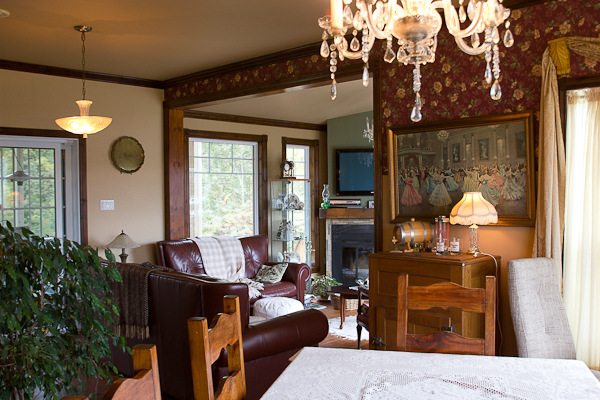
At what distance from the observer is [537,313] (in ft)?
8.59

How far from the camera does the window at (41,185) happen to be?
4973 millimetres

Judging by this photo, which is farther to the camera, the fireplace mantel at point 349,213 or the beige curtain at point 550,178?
the fireplace mantel at point 349,213

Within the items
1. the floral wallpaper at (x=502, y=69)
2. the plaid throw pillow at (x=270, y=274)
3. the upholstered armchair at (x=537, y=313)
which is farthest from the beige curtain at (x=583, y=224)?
the plaid throw pillow at (x=270, y=274)

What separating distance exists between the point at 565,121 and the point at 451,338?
1.85 m

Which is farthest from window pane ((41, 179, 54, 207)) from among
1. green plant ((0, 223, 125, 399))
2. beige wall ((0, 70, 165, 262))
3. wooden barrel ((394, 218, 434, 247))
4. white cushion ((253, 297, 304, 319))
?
wooden barrel ((394, 218, 434, 247))

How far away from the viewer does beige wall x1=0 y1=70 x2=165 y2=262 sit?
195 inches

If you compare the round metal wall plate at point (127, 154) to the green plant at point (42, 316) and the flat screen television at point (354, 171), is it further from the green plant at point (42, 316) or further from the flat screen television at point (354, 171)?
the green plant at point (42, 316)

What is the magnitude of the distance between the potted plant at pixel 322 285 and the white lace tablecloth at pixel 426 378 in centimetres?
494

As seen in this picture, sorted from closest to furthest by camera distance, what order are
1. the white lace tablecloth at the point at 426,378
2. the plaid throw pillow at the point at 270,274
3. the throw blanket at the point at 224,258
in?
the white lace tablecloth at the point at 426,378 → the throw blanket at the point at 224,258 → the plaid throw pillow at the point at 270,274

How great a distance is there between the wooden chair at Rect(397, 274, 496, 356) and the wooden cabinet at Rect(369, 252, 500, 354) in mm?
906

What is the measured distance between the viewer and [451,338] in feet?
6.54

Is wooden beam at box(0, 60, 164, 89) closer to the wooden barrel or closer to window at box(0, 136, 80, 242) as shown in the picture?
window at box(0, 136, 80, 242)

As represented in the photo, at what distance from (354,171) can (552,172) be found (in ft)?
14.8

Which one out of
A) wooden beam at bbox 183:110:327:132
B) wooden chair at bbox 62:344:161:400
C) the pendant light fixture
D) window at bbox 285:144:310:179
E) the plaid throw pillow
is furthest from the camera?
window at bbox 285:144:310:179
